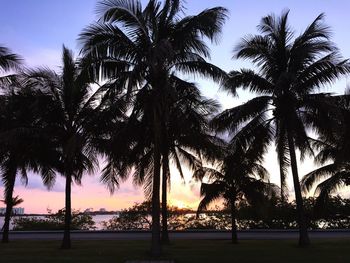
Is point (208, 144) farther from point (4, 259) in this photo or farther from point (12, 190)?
point (12, 190)

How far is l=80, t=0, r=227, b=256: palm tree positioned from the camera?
17.5 meters

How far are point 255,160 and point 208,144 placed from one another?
243 inches

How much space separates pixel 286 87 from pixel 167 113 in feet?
22.4

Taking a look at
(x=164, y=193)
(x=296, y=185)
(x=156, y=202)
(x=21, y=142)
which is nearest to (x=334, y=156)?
(x=296, y=185)

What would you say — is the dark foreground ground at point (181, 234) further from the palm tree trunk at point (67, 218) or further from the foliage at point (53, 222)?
the palm tree trunk at point (67, 218)

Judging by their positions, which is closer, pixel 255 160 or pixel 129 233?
pixel 255 160

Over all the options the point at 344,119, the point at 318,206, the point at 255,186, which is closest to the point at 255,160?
the point at 255,186

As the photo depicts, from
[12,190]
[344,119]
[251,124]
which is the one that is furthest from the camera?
[12,190]

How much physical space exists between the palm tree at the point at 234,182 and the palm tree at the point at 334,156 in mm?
2152

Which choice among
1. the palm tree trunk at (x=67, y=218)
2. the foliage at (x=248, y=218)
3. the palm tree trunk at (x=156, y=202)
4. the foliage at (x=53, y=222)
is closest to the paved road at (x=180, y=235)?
the foliage at (x=248, y=218)

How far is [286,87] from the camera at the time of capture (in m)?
22.2

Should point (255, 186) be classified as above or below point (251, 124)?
below

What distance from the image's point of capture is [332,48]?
2170cm

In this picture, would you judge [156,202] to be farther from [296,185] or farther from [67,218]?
[296,185]
